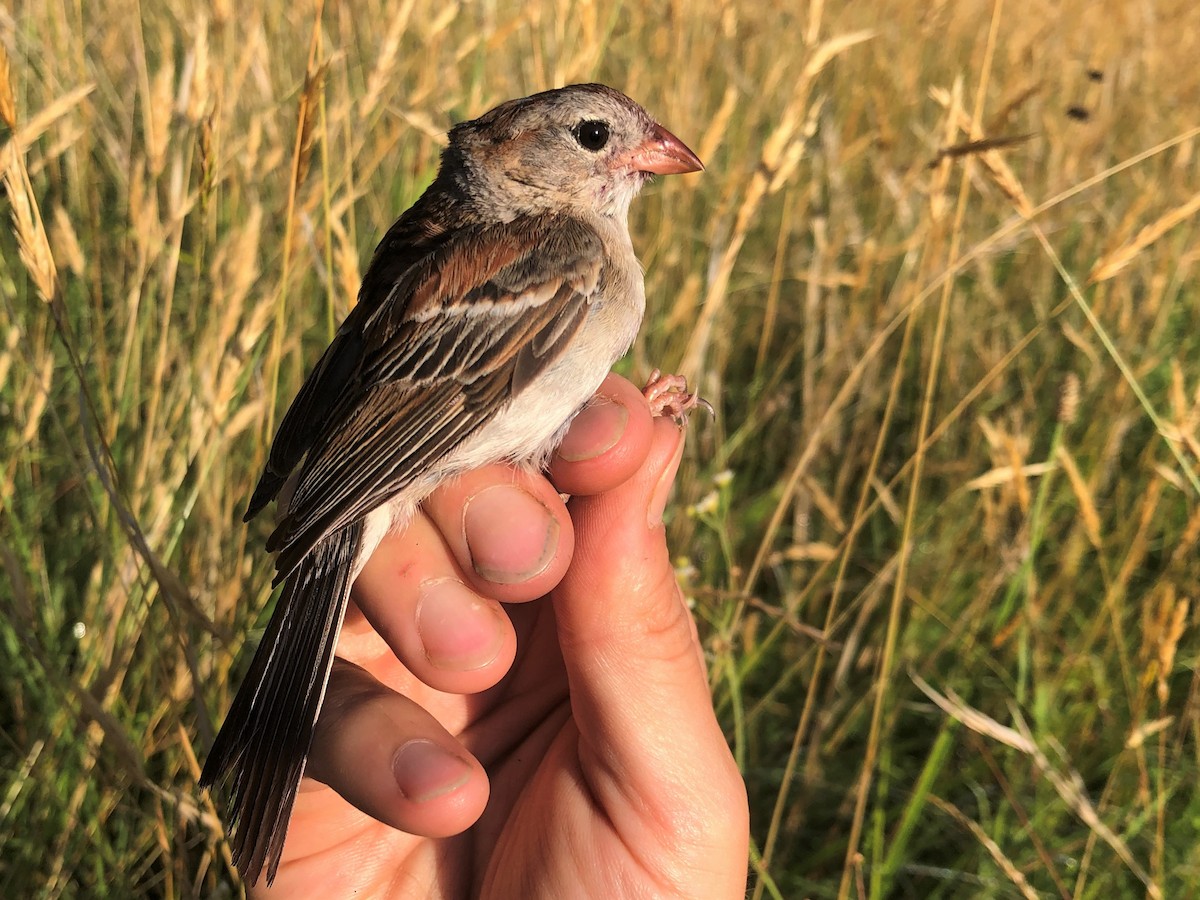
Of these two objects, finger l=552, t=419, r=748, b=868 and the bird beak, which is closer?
finger l=552, t=419, r=748, b=868

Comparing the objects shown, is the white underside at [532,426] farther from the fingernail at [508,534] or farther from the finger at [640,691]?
the finger at [640,691]

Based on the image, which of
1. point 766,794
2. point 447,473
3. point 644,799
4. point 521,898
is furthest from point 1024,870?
point 447,473

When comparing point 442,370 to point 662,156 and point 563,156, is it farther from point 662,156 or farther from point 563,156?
point 662,156

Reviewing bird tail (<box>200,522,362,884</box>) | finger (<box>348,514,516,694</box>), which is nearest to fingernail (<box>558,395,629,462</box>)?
finger (<box>348,514,516,694</box>)

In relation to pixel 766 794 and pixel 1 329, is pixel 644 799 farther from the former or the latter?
pixel 1 329

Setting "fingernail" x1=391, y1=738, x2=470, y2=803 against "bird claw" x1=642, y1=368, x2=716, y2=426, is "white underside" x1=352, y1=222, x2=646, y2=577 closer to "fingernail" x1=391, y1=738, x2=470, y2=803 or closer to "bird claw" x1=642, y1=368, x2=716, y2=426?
"bird claw" x1=642, y1=368, x2=716, y2=426

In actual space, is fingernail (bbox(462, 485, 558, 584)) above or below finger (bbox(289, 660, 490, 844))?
above
